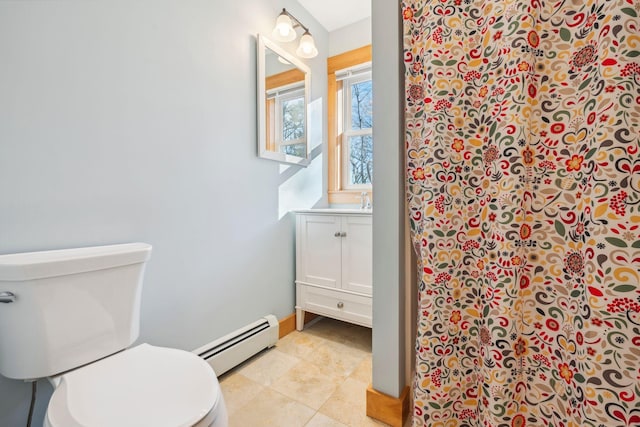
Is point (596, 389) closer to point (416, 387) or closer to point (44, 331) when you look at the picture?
point (416, 387)

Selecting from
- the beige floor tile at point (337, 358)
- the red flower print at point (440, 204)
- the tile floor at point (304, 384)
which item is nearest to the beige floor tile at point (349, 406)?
the tile floor at point (304, 384)

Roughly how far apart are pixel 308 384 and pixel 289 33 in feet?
6.90

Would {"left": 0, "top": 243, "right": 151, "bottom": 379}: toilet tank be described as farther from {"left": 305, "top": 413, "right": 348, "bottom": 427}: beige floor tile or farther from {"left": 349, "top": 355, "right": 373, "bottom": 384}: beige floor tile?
{"left": 349, "top": 355, "right": 373, "bottom": 384}: beige floor tile

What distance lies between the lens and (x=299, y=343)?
1.84m

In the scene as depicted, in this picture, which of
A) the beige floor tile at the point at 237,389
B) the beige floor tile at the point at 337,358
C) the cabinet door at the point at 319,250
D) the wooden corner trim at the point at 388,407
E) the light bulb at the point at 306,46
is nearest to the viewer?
the wooden corner trim at the point at 388,407

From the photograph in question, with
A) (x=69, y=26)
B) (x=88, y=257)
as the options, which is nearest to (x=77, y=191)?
(x=88, y=257)

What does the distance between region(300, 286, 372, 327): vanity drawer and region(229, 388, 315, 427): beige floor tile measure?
2.03 ft

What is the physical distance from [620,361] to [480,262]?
0.37 metres

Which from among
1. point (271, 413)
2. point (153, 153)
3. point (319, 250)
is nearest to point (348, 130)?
point (319, 250)

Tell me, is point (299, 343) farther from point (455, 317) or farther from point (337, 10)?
point (337, 10)

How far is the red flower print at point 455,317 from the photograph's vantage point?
A: 0.96 metres

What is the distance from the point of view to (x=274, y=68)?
72.7 inches

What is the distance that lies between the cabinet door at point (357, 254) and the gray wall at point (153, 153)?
0.47m

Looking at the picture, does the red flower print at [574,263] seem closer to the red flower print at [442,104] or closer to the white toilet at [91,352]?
the red flower print at [442,104]
